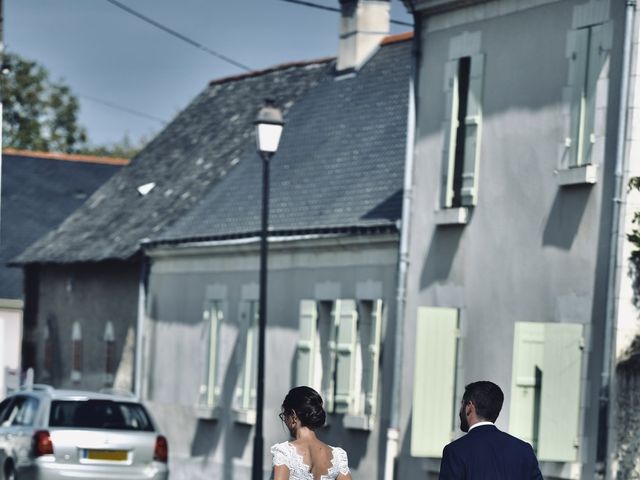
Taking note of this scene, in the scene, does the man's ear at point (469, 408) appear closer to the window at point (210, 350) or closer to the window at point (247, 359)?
the window at point (247, 359)

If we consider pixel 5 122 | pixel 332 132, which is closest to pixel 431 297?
pixel 332 132

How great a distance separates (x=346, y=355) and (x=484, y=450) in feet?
51.6

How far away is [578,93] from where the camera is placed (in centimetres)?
1948

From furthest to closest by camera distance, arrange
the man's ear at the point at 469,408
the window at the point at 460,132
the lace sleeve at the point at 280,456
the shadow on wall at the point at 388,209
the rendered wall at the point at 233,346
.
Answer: the shadow on wall at the point at 388,209 < the rendered wall at the point at 233,346 < the window at the point at 460,132 < the lace sleeve at the point at 280,456 < the man's ear at the point at 469,408

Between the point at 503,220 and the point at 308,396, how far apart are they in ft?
37.5

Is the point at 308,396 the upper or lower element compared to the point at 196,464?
upper

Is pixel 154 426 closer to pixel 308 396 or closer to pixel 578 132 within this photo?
pixel 578 132

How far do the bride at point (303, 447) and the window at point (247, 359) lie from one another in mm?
18005

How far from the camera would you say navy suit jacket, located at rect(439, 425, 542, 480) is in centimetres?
895

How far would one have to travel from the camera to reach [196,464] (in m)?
29.8

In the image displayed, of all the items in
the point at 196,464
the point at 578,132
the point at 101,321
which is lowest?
the point at 196,464

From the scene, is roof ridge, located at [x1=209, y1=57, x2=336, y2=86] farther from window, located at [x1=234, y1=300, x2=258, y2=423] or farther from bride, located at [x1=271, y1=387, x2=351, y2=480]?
bride, located at [x1=271, y1=387, x2=351, y2=480]

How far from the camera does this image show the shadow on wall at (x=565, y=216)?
19.2 m

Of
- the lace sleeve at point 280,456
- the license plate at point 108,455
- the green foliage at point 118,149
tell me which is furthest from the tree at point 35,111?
the lace sleeve at point 280,456
